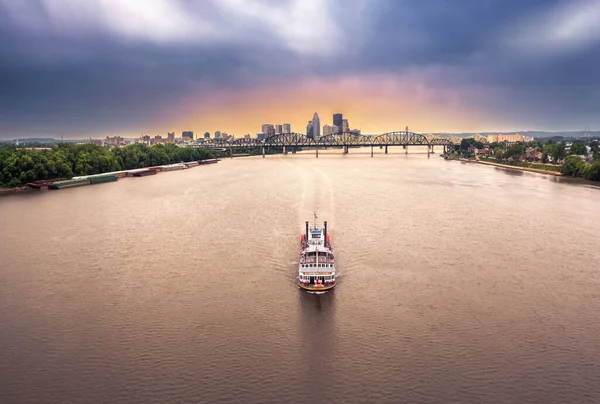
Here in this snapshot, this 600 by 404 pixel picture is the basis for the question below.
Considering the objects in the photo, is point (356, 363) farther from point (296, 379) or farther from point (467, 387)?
point (467, 387)

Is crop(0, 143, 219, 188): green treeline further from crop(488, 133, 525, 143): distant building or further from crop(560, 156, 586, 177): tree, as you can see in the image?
crop(488, 133, 525, 143): distant building

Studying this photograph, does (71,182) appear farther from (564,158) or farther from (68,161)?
(564,158)

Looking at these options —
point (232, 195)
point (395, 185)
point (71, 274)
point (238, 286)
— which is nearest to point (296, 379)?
point (238, 286)

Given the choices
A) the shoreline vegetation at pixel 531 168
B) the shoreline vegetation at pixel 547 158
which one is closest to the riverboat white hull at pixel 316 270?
the shoreline vegetation at pixel 547 158

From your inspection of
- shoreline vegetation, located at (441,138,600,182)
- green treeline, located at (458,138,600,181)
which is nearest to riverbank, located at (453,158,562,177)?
shoreline vegetation, located at (441,138,600,182)

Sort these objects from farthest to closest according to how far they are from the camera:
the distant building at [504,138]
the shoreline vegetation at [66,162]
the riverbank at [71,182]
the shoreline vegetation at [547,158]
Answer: the distant building at [504,138] < the shoreline vegetation at [547,158] < the shoreline vegetation at [66,162] < the riverbank at [71,182]

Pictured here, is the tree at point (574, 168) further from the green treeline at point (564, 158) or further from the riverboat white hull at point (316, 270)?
the riverboat white hull at point (316, 270)
